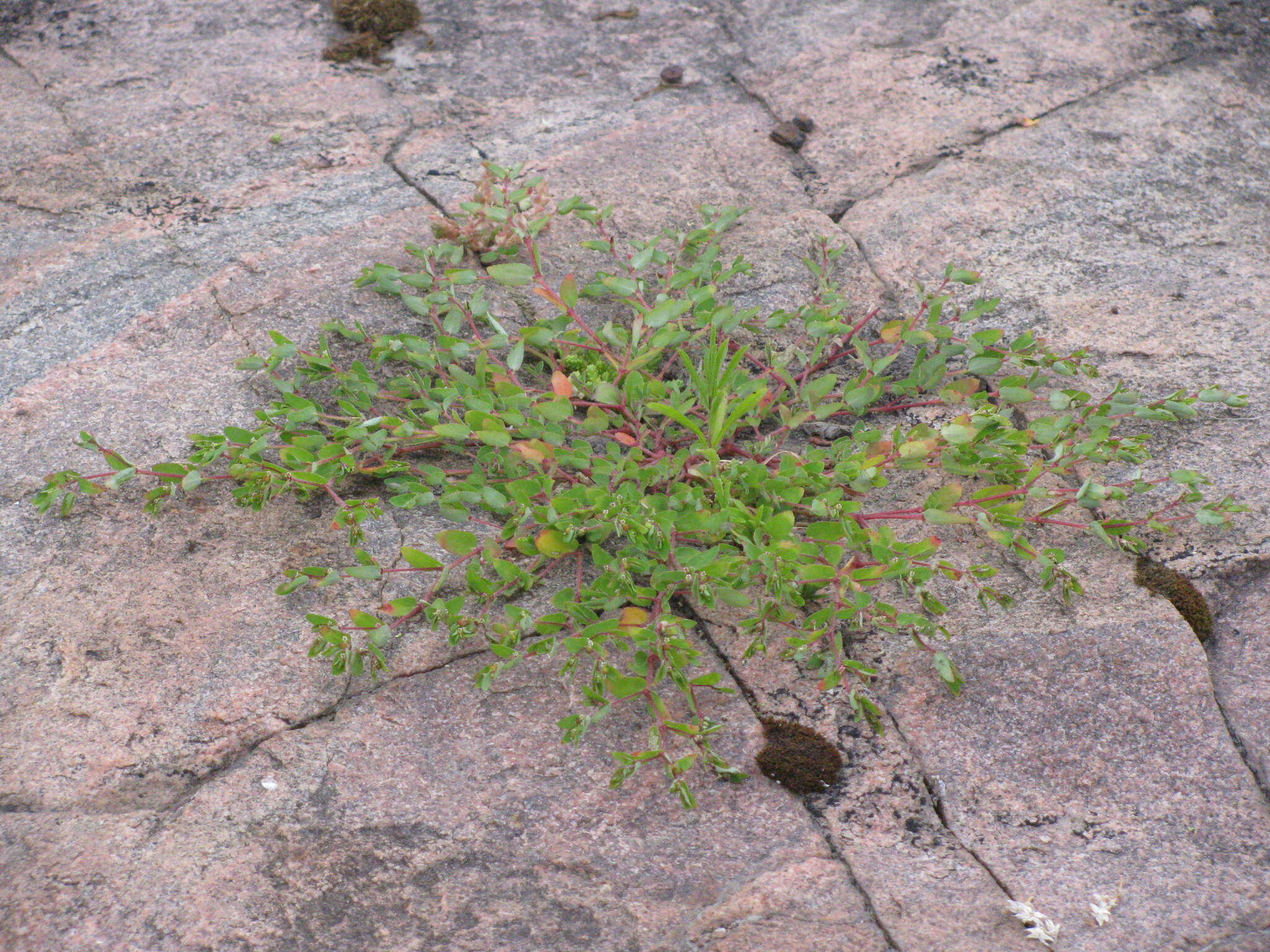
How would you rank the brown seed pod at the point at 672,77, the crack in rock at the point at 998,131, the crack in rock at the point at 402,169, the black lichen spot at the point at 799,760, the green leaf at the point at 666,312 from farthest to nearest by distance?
the brown seed pod at the point at 672,77, the crack in rock at the point at 998,131, the crack in rock at the point at 402,169, the green leaf at the point at 666,312, the black lichen spot at the point at 799,760

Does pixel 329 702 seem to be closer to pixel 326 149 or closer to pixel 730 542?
pixel 730 542

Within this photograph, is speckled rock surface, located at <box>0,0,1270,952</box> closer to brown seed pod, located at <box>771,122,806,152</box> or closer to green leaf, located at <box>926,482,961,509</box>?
brown seed pod, located at <box>771,122,806,152</box>

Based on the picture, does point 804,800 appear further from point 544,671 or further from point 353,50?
point 353,50

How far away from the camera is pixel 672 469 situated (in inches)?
85.4

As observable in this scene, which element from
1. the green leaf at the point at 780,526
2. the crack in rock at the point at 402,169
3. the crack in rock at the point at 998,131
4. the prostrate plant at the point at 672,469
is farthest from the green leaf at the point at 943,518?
the crack in rock at the point at 402,169

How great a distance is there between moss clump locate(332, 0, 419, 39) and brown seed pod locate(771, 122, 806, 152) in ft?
5.30

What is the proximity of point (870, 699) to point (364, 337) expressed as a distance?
1560 millimetres

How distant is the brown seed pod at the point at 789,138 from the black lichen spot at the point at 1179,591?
195cm

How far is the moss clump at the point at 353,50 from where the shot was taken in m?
3.89

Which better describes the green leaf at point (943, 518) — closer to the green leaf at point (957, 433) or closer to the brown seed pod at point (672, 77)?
the green leaf at point (957, 433)

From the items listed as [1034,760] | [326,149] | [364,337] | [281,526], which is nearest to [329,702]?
[281,526]

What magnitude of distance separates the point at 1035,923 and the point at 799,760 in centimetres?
47

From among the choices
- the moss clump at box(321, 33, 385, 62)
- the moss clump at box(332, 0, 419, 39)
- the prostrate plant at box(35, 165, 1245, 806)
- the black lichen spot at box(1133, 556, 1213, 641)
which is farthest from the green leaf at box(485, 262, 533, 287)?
the moss clump at box(332, 0, 419, 39)

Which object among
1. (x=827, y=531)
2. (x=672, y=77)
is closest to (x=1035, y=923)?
(x=827, y=531)
